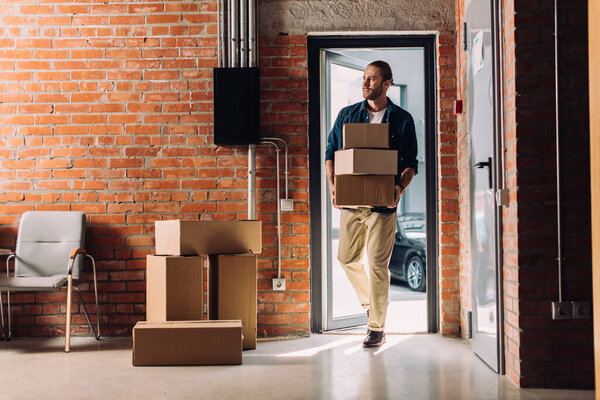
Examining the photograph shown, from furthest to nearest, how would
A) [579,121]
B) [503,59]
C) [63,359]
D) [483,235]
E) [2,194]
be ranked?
[2,194] → [63,359] → [483,235] → [503,59] → [579,121]

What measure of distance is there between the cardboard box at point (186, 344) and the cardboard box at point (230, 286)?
34 centimetres

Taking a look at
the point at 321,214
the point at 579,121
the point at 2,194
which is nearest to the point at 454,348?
the point at 321,214

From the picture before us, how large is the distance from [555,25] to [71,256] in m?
3.02

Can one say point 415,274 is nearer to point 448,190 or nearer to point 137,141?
point 448,190

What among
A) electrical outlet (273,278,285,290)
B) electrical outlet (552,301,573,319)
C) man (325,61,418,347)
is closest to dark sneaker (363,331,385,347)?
man (325,61,418,347)

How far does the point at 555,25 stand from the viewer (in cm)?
285

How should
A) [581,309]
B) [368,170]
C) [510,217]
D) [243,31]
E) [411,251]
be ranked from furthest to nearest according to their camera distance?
[411,251] → [243,31] → [368,170] → [510,217] → [581,309]

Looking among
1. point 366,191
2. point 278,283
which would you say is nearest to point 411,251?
point 278,283

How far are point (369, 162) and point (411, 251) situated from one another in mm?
3088

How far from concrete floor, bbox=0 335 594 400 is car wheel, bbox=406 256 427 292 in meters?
2.58

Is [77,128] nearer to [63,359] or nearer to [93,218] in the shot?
[93,218]

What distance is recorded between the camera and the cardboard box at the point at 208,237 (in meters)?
3.64

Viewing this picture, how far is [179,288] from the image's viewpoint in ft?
11.9

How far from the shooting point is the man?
12.8 feet
